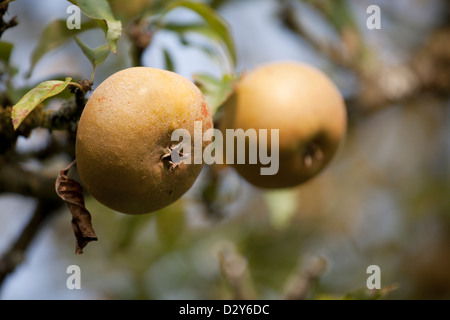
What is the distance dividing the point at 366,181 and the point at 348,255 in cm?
57

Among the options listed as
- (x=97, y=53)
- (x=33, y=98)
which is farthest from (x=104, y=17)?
(x=33, y=98)

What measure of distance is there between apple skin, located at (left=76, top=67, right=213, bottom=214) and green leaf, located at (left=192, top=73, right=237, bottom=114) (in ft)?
0.62

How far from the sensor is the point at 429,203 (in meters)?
2.77

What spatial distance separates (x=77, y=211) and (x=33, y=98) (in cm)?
20

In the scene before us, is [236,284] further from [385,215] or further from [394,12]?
[394,12]

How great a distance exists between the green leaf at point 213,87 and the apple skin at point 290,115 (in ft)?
0.30

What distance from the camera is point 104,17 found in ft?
2.98

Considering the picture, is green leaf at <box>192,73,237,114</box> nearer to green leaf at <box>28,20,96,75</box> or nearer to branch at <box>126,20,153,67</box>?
branch at <box>126,20,153,67</box>

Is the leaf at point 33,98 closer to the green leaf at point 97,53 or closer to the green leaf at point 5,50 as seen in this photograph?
the green leaf at point 97,53

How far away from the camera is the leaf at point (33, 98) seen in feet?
2.62

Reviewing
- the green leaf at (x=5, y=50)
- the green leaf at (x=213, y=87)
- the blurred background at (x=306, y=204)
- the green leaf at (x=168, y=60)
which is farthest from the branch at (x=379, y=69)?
the green leaf at (x=5, y=50)

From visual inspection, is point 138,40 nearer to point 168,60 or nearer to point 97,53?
point 168,60

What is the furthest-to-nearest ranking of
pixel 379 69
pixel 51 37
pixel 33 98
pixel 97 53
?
1. pixel 379 69
2. pixel 51 37
3. pixel 97 53
4. pixel 33 98

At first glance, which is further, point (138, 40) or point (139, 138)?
point (138, 40)
